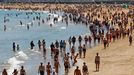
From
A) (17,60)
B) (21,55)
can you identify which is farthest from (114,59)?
(21,55)

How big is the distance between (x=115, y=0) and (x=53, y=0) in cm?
3085

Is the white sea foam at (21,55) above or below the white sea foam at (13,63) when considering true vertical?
above

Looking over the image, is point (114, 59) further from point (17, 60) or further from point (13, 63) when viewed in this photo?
point (17, 60)

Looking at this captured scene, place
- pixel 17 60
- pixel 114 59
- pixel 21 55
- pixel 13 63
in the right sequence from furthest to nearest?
1. pixel 21 55
2. pixel 17 60
3. pixel 13 63
4. pixel 114 59

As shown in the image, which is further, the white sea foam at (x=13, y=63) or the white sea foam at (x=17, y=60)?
the white sea foam at (x=17, y=60)

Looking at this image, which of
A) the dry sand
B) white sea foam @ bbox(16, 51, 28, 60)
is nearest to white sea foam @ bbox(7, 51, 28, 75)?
white sea foam @ bbox(16, 51, 28, 60)

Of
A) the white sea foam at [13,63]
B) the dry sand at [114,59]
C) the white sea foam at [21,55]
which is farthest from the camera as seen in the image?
the white sea foam at [21,55]

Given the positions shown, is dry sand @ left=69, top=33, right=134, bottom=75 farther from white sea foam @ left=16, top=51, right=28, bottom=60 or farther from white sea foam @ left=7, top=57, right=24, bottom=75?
white sea foam @ left=16, top=51, right=28, bottom=60

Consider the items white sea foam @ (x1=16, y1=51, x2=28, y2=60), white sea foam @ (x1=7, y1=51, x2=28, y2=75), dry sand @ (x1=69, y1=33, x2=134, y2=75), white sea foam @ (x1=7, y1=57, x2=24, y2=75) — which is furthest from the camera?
white sea foam @ (x1=16, y1=51, x2=28, y2=60)

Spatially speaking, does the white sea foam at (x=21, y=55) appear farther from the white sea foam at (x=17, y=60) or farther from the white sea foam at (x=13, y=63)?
the white sea foam at (x=13, y=63)

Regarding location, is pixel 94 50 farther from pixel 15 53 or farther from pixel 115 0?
pixel 115 0

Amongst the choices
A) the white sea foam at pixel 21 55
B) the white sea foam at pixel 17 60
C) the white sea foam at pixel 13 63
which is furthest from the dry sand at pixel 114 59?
the white sea foam at pixel 21 55

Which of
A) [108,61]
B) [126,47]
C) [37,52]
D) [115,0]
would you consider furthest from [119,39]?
[115,0]

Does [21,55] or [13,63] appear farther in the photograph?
[21,55]
